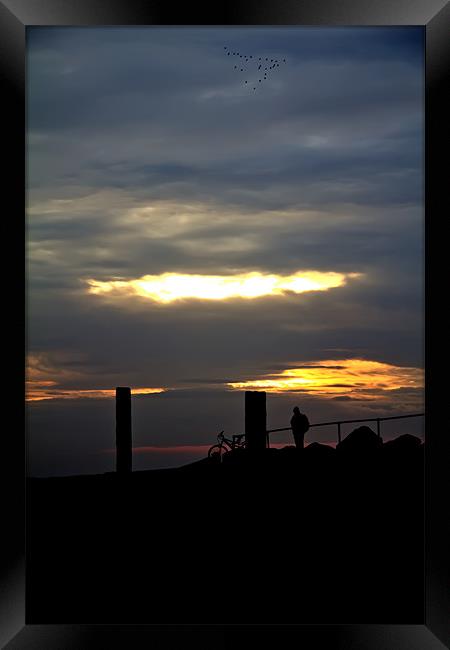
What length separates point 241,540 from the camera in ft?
20.6

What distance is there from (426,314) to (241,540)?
4.20m

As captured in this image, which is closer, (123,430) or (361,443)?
(123,430)

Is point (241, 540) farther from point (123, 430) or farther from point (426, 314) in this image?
point (426, 314)

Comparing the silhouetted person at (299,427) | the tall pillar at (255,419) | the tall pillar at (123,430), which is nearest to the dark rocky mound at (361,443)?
the silhouetted person at (299,427)

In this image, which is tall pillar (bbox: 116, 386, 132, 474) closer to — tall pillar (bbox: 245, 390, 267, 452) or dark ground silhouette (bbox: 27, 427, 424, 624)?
dark ground silhouette (bbox: 27, 427, 424, 624)

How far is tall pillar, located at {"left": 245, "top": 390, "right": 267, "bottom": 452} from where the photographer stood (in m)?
7.19

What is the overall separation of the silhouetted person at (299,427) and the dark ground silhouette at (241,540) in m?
0.09

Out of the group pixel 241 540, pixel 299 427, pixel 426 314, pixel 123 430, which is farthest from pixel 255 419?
pixel 426 314

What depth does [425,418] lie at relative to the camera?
2459 millimetres

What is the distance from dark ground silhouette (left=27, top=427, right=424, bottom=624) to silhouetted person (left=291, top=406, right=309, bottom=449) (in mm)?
93

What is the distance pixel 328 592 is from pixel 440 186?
3.31 metres

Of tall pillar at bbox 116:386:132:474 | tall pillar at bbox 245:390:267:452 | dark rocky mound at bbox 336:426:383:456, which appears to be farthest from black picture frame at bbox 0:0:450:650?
dark rocky mound at bbox 336:426:383:456

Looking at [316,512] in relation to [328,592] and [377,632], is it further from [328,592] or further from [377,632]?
[377,632]

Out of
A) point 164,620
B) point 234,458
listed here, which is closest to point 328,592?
point 164,620
